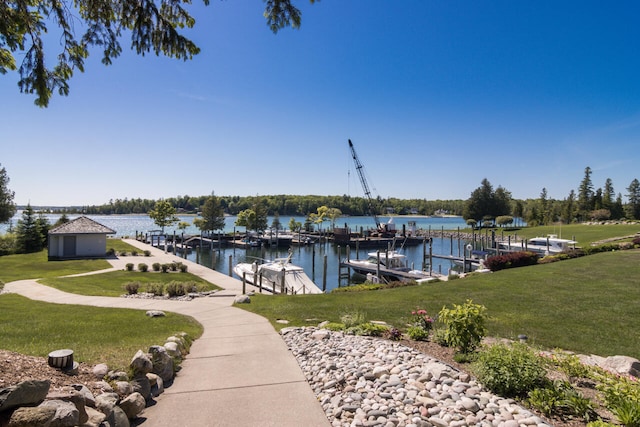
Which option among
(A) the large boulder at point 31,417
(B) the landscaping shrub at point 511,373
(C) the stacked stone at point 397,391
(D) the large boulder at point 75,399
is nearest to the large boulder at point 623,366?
(B) the landscaping shrub at point 511,373

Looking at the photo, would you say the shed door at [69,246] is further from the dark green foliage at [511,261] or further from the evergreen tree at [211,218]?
the dark green foliage at [511,261]

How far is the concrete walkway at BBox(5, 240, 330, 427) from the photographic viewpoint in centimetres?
499

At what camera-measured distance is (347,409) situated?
507cm

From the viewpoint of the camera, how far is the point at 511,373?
16.5 feet

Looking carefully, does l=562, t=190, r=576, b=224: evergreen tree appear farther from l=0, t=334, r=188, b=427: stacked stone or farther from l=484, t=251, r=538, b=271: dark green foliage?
l=0, t=334, r=188, b=427: stacked stone

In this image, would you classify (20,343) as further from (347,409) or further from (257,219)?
(257,219)

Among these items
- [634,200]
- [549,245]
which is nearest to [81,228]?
[549,245]

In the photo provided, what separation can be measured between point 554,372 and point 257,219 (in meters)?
69.7

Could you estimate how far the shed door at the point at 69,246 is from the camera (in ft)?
108

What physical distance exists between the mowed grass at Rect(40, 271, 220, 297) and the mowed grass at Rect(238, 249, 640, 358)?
7590 mm

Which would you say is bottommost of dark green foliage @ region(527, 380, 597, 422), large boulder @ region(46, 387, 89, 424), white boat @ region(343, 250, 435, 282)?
white boat @ region(343, 250, 435, 282)

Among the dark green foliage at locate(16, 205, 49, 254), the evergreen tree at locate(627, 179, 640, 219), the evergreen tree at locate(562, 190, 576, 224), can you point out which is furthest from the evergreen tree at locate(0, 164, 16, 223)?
the evergreen tree at locate(627, 179, 640, 219)

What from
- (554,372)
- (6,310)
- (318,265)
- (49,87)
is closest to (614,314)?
(554,372)

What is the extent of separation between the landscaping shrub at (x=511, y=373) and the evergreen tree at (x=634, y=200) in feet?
350
